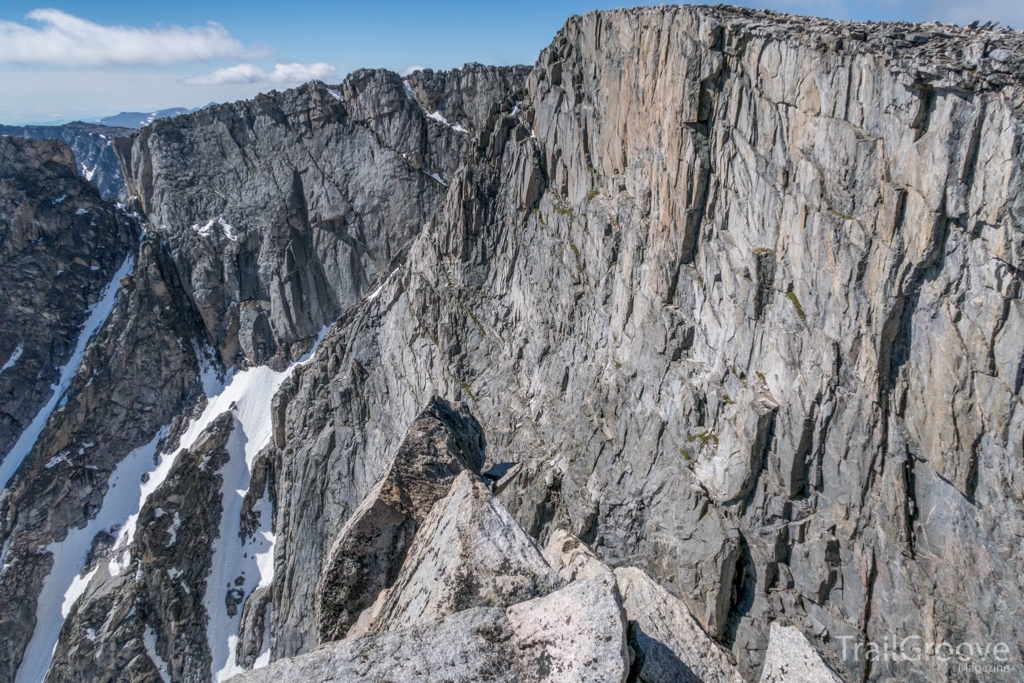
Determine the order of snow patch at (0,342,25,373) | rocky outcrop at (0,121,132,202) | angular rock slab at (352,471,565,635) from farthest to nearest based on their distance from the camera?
rocky outcrop at (0,121,132,202) → snow patch at (0,342,25,373) → angular rock slab at (352,471,565,635)

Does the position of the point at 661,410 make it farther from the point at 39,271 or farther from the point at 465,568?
the point at 39,271

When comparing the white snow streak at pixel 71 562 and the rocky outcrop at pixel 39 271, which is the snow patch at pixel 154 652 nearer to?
the white snow streak at pixel 71 562

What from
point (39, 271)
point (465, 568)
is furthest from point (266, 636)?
point (465, 568)

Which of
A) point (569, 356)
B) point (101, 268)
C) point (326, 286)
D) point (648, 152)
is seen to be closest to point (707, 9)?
point (648, 152)

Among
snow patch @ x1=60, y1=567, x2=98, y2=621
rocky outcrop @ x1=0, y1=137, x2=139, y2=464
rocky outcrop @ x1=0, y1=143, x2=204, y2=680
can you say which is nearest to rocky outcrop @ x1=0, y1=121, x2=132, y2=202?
rocky outcrop @ x1=0, y1=137, x2=139, y2=464

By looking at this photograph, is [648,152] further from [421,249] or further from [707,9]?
[421,249]

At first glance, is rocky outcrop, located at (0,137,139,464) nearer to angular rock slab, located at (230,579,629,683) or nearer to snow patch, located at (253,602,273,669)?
snow patch, located at (253,602,273,669)

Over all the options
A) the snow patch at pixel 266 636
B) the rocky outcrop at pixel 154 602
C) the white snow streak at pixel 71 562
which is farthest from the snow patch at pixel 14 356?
the snow patch at pixel 266 636
